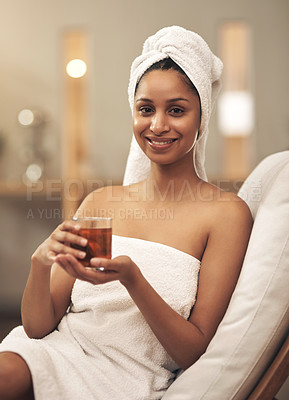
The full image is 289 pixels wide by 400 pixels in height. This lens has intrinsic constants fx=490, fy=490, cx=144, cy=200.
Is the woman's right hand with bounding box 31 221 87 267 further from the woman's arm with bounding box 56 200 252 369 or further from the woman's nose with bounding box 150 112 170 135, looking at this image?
the woman's nose with bounding box 150 112 170 135

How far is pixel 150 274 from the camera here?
1.28 meters

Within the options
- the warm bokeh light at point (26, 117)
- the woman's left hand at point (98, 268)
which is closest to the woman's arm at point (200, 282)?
the woman's left hand at point (98, 268)

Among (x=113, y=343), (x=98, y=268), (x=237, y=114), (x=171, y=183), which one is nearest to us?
(x=98, y=268)

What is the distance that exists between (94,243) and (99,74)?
2739 millimetres

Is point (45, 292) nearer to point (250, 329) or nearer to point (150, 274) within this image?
point (150, 274)

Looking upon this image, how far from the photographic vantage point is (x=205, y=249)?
1.31 m

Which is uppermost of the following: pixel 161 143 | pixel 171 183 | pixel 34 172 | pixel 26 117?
pixel 26 117

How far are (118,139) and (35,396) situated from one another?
2.67 metres

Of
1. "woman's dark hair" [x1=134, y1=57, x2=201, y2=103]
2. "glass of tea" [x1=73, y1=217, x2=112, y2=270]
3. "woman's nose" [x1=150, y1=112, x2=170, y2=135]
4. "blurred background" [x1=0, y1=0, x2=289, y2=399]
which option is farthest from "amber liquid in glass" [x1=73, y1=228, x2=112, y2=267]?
"blurred background" [x1=0, y1=0, x2=289, y2=399]

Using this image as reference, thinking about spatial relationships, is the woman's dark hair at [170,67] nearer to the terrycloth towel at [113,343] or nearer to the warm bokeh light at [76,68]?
the terrycloth towel at [113,343]

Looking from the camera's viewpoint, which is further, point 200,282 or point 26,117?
point 26,117

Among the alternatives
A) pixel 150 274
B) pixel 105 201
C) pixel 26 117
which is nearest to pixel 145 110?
pixel 105 201

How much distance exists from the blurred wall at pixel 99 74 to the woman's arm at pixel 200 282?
2.24 meters

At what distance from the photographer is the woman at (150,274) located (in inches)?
43.7
